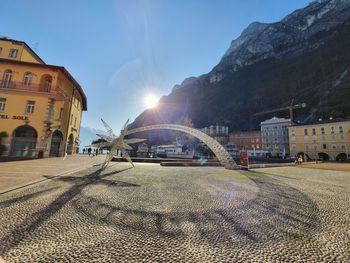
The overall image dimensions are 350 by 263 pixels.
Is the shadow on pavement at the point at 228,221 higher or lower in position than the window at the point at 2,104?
lower

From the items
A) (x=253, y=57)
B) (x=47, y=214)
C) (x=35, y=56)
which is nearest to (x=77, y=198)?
(x=47, y=214)

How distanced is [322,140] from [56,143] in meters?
70.3

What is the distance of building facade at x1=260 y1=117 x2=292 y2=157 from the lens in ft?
249

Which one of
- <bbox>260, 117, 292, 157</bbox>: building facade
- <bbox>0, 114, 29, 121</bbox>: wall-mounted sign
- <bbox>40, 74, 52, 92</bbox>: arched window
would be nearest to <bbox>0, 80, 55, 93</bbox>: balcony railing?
<bbox>40, 74, 52, 92</bbox>: arched window

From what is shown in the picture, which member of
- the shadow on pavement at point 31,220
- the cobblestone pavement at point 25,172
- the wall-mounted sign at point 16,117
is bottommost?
the shadow on pavement at point 31,220

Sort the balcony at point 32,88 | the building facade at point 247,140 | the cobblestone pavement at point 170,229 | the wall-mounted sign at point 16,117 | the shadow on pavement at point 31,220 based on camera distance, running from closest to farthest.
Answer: the cobblestone pavement at point 170,229 → the shadow on pavement at point 31,220 → the wall-mounted sign at point 16,117 → the balcony at point 32,88 → the building facade at point 247,140

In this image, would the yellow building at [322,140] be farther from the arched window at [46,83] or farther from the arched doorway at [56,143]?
the arched window at [46,83]

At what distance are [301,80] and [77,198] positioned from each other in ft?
481

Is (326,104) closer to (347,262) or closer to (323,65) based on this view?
(323,65)

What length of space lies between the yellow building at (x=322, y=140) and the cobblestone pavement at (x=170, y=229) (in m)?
54.9

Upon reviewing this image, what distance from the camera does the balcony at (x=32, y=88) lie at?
79.0 feet

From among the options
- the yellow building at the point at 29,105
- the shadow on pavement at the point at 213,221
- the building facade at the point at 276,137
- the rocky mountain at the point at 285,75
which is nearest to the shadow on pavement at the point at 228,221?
the shadow on pavement at the point at 213,221

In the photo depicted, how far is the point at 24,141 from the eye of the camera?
2384cm

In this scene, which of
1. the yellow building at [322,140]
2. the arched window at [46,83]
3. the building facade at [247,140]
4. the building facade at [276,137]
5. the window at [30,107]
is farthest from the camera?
the building facade at [247,140]
